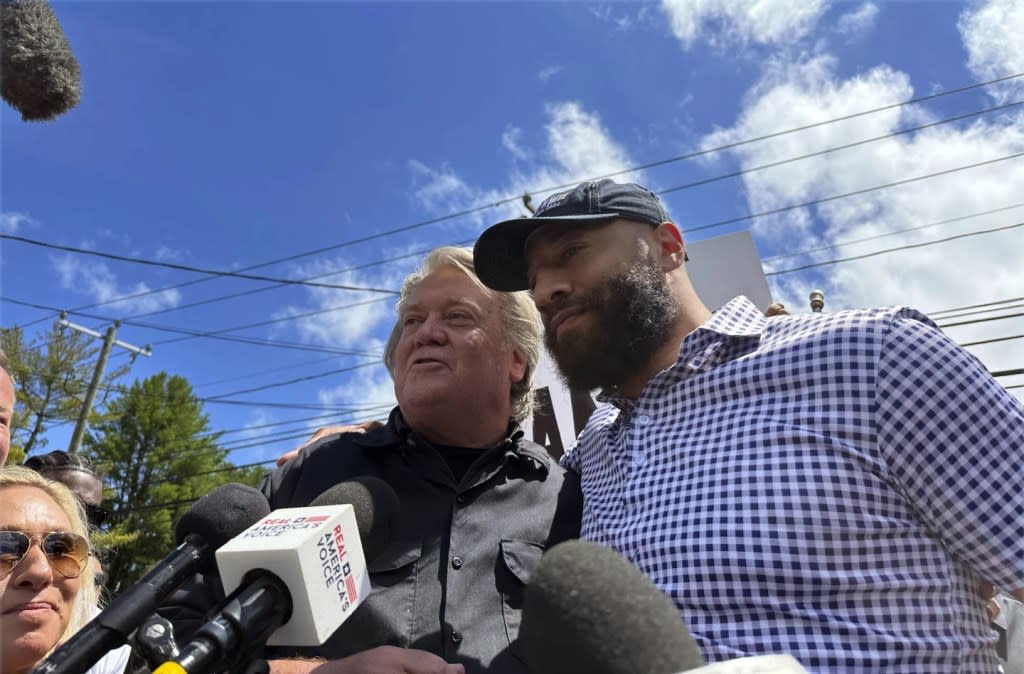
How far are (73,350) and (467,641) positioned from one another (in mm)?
25003

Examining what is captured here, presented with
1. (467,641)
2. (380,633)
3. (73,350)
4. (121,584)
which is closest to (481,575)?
(467,641)

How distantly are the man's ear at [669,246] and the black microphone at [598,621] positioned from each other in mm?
1989

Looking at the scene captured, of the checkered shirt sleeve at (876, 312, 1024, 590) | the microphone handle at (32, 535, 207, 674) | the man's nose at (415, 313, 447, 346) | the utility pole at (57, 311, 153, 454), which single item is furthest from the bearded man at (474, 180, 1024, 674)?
the utility pole at (57, 311, 153, 454)

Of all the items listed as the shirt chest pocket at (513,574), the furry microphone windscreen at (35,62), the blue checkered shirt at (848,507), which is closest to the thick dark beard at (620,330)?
the blue checkered shirt at (848,507)

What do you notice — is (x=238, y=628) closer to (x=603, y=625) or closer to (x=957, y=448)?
(x=603, y=625)

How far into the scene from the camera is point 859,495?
1.78 m

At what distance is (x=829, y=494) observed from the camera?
1.78m

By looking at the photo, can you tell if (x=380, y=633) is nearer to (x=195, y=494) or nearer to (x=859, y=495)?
(x=859, y=495)

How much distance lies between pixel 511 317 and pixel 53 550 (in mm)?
2044

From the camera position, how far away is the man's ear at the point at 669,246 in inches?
105

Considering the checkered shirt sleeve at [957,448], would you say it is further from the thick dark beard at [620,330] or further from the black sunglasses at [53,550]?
the black sunglasses at [53,550]

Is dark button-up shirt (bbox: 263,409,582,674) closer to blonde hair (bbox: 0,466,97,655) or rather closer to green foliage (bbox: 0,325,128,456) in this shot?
blonde hair (bbox: 0,466,97,655)

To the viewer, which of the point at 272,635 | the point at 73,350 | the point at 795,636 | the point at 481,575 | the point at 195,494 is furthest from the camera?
the point at 195,494

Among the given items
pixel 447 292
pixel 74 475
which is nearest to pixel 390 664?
pixel 447 292
